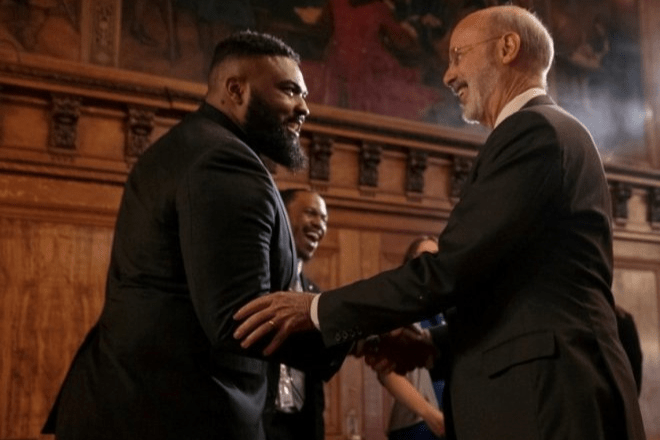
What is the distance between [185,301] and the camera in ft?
7.25

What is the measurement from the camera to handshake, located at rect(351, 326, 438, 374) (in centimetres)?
283

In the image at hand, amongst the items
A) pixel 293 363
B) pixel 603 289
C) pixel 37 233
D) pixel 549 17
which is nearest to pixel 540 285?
pixel 603 289

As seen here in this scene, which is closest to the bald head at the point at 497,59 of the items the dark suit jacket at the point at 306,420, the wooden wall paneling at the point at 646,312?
the dark suit jacket at the point at 306,420

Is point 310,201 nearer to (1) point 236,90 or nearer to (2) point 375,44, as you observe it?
(1) point 236,90

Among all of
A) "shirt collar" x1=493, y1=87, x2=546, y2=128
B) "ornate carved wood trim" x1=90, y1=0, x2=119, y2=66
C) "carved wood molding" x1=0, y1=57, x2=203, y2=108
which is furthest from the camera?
"ornate carved wood trim" x1=90, y1=0, x2=119, y2=66

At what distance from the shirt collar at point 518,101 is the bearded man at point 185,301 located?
70 cm

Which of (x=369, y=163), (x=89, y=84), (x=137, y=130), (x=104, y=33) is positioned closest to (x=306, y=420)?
(x=137, y=130)

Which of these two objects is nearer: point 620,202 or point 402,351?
point 402,351

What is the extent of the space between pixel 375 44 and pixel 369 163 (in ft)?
3.61

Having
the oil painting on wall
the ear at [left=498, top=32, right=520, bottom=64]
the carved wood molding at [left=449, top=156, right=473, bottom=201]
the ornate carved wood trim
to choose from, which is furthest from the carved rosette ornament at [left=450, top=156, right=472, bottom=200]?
the ear at [left=498, top=32, right=520, bottom=64]

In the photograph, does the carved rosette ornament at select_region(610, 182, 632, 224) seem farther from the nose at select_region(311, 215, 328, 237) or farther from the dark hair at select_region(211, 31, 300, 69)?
the dark hair at select_region(211, 31, 300, 69)

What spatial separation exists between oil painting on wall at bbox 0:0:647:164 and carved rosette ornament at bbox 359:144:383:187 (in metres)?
→ 0.38

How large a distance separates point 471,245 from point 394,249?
4498 millimetres

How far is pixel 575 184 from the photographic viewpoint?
7.24 feet
